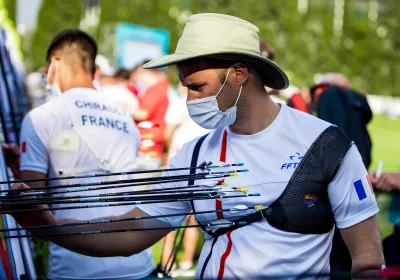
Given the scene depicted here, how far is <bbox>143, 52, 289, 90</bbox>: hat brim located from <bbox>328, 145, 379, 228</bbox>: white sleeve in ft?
1.62

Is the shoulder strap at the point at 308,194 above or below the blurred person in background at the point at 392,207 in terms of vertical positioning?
above

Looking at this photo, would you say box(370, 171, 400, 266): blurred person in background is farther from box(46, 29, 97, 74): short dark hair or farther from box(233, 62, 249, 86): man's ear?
box(46, 29, 97, 74): short dark hair

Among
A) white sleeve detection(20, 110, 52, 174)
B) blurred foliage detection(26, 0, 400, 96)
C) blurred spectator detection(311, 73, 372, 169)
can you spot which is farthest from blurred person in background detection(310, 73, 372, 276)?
blurred foliage detection(26, 0, 400, 96)

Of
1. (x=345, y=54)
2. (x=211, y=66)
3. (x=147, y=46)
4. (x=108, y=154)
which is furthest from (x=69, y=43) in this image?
(x=345, y=54)

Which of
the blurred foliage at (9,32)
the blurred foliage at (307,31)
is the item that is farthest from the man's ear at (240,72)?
the blurred foliage at (307,31)

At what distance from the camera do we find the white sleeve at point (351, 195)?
114 inches

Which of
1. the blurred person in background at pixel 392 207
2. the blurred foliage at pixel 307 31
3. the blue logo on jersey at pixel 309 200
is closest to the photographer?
the blue logo on jersey at pixel 309 200

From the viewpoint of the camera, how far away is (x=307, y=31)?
53875mm

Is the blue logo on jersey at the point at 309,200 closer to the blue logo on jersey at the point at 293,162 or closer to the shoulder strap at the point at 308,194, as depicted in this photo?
the shoulder strap at the point at 308,194

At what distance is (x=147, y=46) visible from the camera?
26.7 m

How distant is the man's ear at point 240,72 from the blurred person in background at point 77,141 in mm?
1439

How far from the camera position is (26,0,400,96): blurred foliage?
5166 centimetres

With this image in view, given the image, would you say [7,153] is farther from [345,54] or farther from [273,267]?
[345,54]

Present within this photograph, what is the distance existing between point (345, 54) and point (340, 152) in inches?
2108
